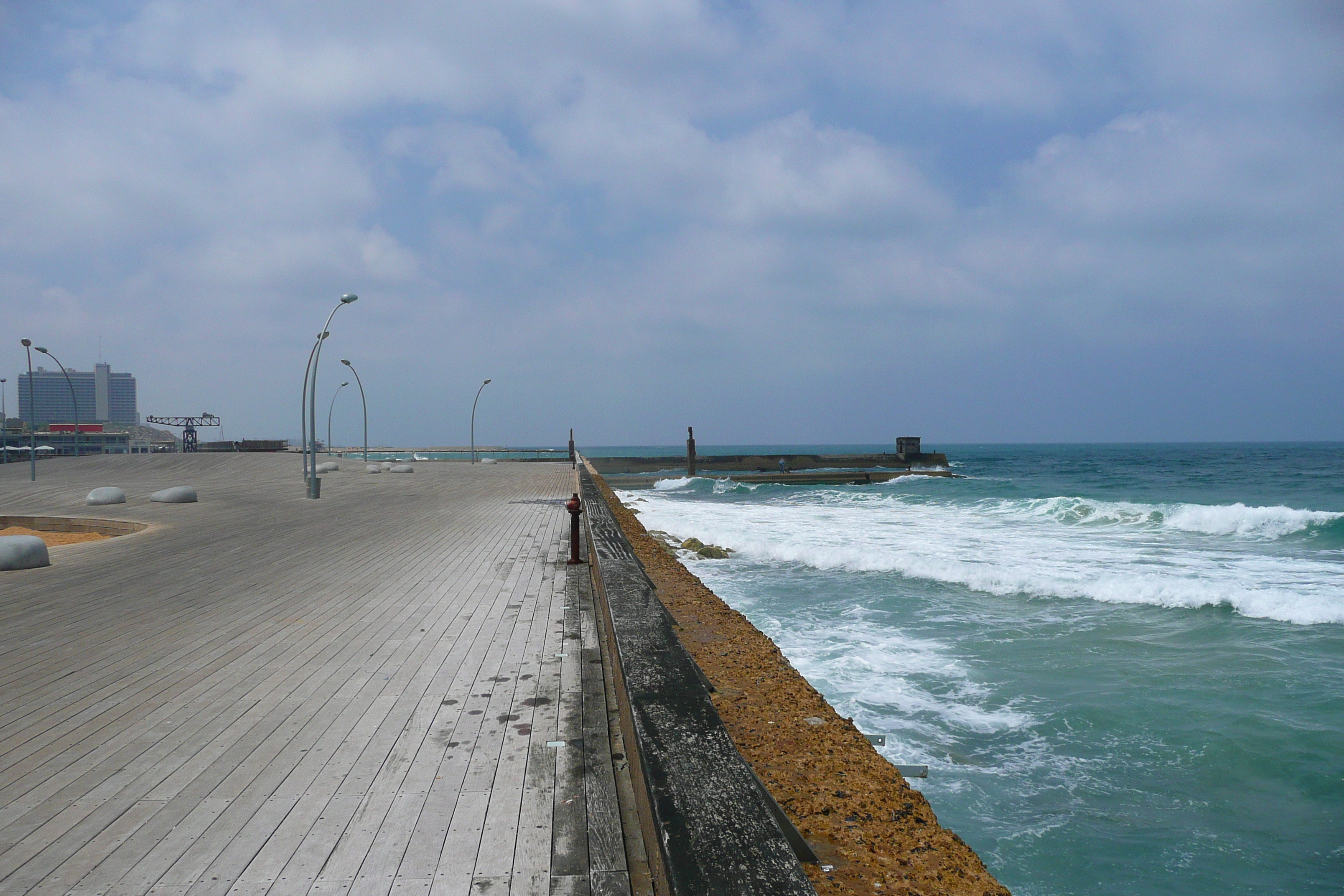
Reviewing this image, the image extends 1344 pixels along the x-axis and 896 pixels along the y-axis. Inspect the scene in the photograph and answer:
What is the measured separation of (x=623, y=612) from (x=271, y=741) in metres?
2.08

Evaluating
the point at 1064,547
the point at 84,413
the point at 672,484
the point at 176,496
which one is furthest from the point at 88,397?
the point at 1064,547

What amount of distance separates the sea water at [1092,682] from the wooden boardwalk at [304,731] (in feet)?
10.5

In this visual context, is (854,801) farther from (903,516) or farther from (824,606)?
(903,516)

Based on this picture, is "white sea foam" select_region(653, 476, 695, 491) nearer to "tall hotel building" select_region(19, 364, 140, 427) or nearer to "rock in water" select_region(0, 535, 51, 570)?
"rock in water" select_region(0, 535, 51, 570)

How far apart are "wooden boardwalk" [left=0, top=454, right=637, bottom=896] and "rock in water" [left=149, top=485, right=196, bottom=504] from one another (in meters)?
9.03

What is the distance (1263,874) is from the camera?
4.71 m

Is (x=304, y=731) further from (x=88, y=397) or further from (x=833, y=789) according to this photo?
(x=88, y=397)

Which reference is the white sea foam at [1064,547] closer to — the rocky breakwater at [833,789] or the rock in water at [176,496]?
the rocky breakwater at [833,789]

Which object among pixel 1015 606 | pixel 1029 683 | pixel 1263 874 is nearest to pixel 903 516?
pixel 1015 606

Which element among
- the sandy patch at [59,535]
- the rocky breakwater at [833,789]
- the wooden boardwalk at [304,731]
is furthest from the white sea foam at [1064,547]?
the sandy patch at [59,535]

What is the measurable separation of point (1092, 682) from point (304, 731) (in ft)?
26.0

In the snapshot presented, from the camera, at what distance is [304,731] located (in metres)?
3.83

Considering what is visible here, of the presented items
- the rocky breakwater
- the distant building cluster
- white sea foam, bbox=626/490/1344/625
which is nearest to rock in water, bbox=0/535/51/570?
the rocky breakwater

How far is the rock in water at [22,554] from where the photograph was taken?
8.68 meters
